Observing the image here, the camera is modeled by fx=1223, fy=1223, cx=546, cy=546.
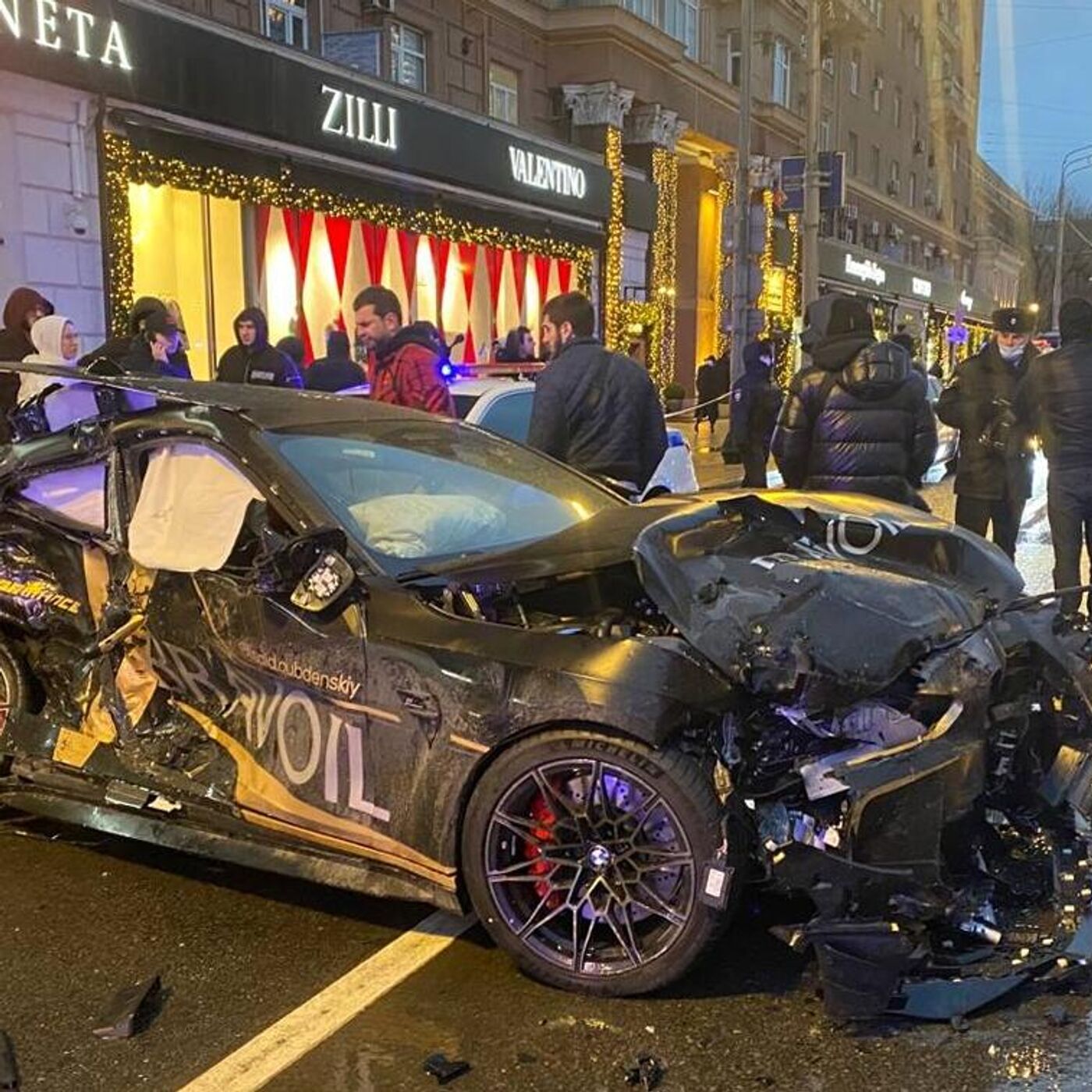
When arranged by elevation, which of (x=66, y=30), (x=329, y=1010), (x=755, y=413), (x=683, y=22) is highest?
(x=683, y=22)

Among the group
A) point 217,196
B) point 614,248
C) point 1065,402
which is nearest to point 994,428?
point 1065,402

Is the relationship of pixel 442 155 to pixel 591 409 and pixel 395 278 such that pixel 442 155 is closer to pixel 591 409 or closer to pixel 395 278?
pixel 395 278

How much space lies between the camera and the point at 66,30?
34.5 ft

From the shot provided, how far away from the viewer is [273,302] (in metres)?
14.3

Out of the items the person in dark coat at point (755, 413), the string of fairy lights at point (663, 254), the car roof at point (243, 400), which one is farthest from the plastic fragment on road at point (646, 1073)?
the string of fairy lights at point (663, 254)

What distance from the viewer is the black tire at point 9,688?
4.09 meters

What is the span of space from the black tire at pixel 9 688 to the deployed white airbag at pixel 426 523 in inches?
53.8

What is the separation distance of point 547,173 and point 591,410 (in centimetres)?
1309

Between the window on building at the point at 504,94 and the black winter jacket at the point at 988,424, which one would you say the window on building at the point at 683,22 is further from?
the black winter jacket at the point at 988,424

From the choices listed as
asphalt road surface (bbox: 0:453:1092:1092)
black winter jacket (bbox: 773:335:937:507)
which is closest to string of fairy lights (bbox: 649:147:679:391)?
black winter jacket (bbox: 773:335:937:507)

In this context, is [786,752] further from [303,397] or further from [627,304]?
[627,304]

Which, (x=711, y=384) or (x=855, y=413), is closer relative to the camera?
(x=855, y=413)

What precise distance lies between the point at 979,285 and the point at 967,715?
59.8 m

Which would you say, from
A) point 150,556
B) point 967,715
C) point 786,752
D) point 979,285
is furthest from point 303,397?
point 979,285
